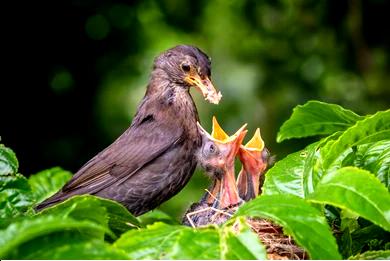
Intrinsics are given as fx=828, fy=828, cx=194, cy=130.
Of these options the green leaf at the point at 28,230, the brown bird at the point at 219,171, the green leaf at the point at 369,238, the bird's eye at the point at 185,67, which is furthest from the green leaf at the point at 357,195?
the bird's eye at the point at 185,67

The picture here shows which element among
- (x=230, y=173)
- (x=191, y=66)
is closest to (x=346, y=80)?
(x=191, y=66)

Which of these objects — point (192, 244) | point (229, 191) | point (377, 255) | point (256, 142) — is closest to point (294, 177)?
point (377, 255)

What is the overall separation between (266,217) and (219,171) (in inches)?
69.4

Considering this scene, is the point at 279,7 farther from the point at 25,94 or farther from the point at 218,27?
the point at 25,94

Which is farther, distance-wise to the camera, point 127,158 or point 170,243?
point 127,158

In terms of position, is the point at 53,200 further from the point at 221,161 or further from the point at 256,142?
the point at 256,142

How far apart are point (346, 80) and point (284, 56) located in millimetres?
521

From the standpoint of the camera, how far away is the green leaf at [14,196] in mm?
1729

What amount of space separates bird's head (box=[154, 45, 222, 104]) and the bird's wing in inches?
8.7

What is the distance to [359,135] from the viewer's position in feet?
5.39

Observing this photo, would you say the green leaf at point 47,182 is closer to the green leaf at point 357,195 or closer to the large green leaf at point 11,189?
the large green leaf at point 11,189

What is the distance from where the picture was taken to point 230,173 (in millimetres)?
3055

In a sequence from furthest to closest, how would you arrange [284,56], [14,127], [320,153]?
1. [284,56]
2. [14,127]
3. [320,153]

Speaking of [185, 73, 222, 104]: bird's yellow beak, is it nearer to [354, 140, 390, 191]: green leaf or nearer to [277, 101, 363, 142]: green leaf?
[277, 101, 363, 142]: green leaf
